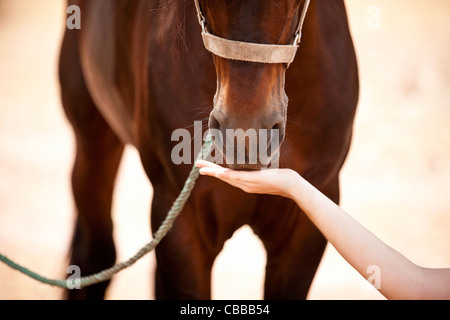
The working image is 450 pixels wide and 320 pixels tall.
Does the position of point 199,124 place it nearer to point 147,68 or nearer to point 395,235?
point 147,68

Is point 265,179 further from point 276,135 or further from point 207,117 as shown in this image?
point 207,117

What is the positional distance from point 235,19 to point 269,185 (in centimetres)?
33

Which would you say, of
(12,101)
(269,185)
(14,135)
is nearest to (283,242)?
(269,185)

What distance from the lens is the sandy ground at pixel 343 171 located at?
3141 millimetres

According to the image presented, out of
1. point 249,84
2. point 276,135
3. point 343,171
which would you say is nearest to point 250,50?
point 249,84

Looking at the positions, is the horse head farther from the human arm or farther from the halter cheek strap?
the human arm

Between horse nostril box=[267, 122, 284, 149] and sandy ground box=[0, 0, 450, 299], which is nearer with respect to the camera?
horse nostril box=[267, 122, 284, 149]

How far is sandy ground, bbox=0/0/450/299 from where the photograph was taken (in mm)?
3141

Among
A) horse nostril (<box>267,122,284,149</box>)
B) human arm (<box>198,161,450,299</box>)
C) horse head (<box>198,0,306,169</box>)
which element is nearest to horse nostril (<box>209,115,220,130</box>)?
horse head (<box>198,0,306,169</box>)

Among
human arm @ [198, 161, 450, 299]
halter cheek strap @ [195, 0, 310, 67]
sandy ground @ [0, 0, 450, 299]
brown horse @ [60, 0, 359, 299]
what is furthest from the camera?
sandy ground @ [0, 0, 450, 299]

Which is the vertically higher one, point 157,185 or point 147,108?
point 147,108

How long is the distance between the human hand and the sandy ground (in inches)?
35.3

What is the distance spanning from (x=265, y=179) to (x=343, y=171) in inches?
138

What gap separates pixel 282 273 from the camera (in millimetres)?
1800
